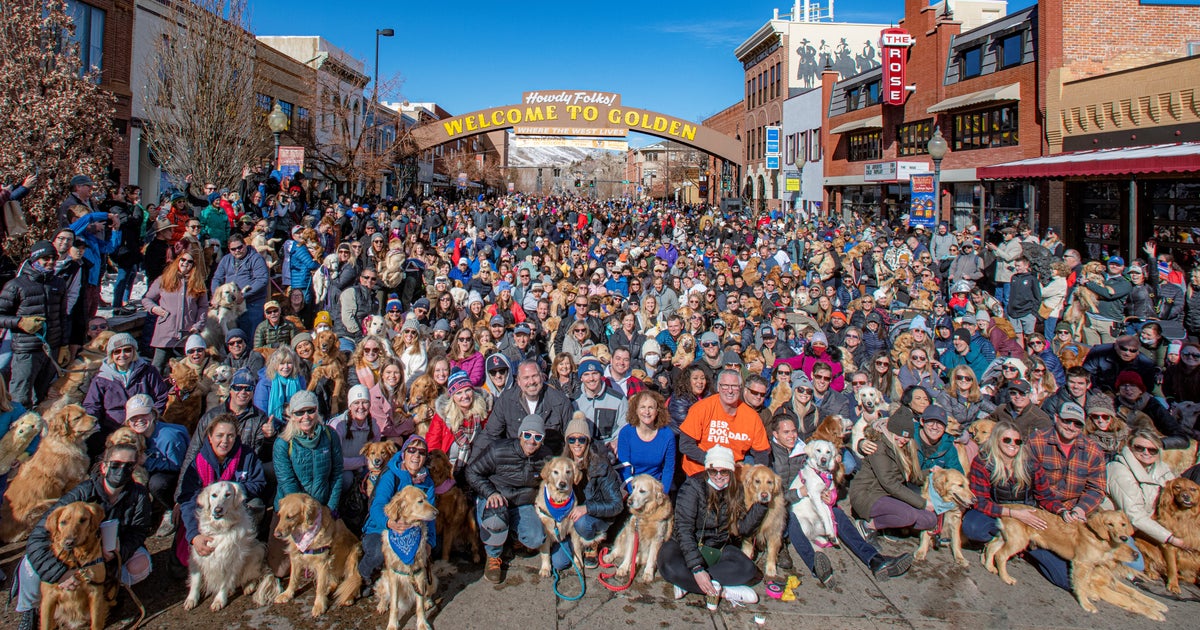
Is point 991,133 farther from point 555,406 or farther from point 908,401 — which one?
point 555,406

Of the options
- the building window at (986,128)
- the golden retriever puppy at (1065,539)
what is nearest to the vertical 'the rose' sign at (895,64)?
the building window at (986,128)

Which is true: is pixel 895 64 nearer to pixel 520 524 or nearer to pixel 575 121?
pixel 575 121

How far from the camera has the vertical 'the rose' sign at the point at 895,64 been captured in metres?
28.4

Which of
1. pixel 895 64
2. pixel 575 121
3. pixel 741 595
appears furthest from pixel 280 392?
pixel 895 64

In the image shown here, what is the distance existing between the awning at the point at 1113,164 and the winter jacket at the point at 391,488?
1532 cm

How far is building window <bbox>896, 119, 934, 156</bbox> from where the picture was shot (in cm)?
2748

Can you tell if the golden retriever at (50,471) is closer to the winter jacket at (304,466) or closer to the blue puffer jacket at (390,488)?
the winter jacket at (304,466)

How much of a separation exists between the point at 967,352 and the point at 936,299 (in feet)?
9.83

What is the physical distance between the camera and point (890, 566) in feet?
16.9

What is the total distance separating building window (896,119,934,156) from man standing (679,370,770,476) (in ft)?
82.2

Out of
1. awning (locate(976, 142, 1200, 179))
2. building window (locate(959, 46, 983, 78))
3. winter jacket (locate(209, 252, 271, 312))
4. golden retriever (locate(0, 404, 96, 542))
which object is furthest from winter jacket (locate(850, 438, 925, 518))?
building window (locate(959, 46, 983, 78))

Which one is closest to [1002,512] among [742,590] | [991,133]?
[742,590]

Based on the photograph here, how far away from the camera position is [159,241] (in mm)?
9719

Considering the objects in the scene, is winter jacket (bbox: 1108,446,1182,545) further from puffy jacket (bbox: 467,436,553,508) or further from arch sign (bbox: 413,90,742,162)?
arch sign (bbox: 413,90,742,162)
